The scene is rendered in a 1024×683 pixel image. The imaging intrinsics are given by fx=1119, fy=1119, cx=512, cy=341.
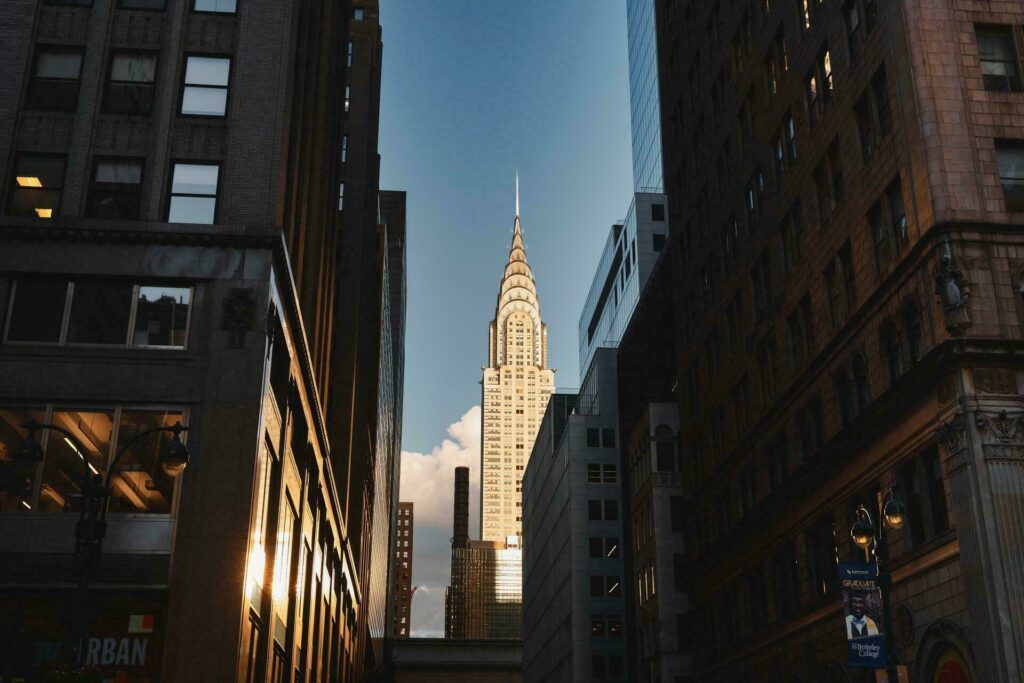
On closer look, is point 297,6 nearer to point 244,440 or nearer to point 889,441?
point 244,440

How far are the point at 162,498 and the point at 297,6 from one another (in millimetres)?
17431

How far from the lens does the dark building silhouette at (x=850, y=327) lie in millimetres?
31453

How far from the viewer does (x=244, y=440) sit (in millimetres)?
30812

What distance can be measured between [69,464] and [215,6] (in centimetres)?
1631

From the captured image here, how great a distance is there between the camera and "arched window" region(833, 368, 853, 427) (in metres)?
39.9

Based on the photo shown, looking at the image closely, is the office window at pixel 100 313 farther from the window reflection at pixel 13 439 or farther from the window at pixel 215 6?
the window at pixel 215 6

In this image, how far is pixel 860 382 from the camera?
3912cm

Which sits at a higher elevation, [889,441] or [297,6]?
[297,6]

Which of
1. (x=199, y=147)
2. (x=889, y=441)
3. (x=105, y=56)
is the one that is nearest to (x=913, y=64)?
(x=889, y=441)

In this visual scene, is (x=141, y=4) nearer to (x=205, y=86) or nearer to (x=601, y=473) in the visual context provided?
(x=205, y=86)

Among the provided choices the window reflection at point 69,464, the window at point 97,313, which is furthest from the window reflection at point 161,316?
the window reflection at point 69,464

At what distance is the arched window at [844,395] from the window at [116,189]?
81.4 feet

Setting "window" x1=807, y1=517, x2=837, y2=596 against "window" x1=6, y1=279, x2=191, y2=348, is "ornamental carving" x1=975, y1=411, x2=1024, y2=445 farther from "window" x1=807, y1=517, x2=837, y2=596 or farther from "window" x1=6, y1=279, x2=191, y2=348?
"window" x1=6, y1=279, x2=191, y2=348

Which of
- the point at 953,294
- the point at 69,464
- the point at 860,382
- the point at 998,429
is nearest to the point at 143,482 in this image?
the point at 69,464
